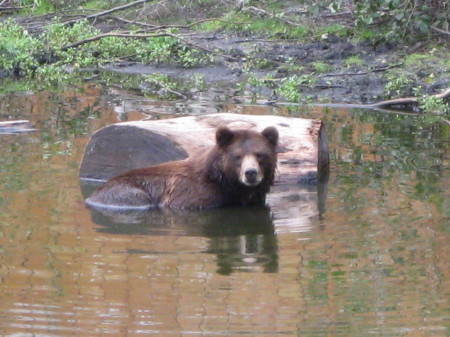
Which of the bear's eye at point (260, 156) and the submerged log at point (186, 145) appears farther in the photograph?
the submerged log at point (186, 145)

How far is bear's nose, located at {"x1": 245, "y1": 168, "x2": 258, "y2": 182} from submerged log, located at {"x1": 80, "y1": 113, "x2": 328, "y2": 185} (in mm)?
1351

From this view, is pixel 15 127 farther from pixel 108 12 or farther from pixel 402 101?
pixel 108 12

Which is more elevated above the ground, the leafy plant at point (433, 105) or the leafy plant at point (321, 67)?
the leafy plant at point (321, 67)

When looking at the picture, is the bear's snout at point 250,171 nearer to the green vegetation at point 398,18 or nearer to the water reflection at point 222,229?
the water reflection at point 222,229

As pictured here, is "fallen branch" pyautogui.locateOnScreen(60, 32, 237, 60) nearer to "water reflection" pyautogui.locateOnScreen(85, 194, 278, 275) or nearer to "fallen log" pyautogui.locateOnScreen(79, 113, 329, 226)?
"fallen log" pyautogui.locateOnScreen(79, 113, 329, 226)

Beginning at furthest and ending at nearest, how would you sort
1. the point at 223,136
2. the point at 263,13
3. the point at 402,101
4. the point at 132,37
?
1. the point at 263,13
2. the point at 132,37
3. the point at 402,101
4. the point at 223,136

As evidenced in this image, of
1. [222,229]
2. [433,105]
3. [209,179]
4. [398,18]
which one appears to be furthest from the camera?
[398,18]

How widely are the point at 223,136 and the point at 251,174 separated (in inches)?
18.7

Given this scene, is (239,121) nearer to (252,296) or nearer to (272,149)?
(272,149)

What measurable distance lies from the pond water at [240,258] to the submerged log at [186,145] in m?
0.25

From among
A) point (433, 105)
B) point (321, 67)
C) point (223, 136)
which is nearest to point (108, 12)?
point (321, 67)

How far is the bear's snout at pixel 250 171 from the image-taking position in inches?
378

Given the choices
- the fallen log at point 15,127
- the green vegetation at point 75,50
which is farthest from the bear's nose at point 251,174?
the green vegetation at point 75,50

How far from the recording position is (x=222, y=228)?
9375 millimetres
